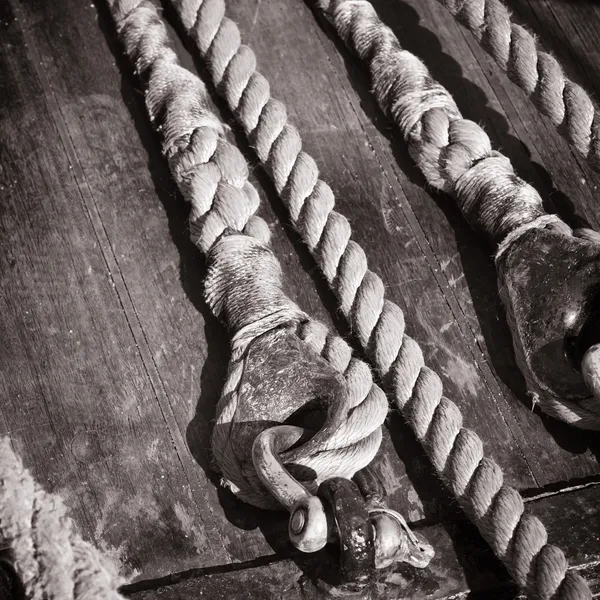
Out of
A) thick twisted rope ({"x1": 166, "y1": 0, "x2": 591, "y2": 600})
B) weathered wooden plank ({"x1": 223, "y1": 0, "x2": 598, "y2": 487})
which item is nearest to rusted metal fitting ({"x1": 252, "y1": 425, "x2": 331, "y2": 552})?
thick twisted rope ({"x1": 166, "y1": 0, "x2": 591, "y2": 600})

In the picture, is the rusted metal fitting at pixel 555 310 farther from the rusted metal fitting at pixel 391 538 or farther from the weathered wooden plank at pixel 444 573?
the rusted metal fitting at pixel 391 538

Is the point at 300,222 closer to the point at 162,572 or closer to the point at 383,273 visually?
the point at 383,273

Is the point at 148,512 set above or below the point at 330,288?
below

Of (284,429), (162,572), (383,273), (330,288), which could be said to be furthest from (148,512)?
(383,273)

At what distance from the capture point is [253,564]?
112 cm

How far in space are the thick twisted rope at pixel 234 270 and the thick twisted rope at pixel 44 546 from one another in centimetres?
24

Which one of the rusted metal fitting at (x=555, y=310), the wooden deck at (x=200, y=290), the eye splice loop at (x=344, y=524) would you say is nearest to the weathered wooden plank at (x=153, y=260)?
the wooden deck at (x=200, y=290)

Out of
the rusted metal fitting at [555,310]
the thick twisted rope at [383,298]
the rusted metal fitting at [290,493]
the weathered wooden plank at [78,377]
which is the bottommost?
the weathered wooden plank at [78,377]

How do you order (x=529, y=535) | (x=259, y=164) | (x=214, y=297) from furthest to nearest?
(x=259, y=164), (x=214, y=297), (x=529, y=535)

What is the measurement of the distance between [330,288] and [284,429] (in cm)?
30

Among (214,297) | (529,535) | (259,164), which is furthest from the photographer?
(259,164)

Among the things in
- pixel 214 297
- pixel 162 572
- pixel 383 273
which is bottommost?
pixel 162 572

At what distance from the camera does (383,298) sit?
1.27 meters

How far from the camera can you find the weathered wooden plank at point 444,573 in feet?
3.54
